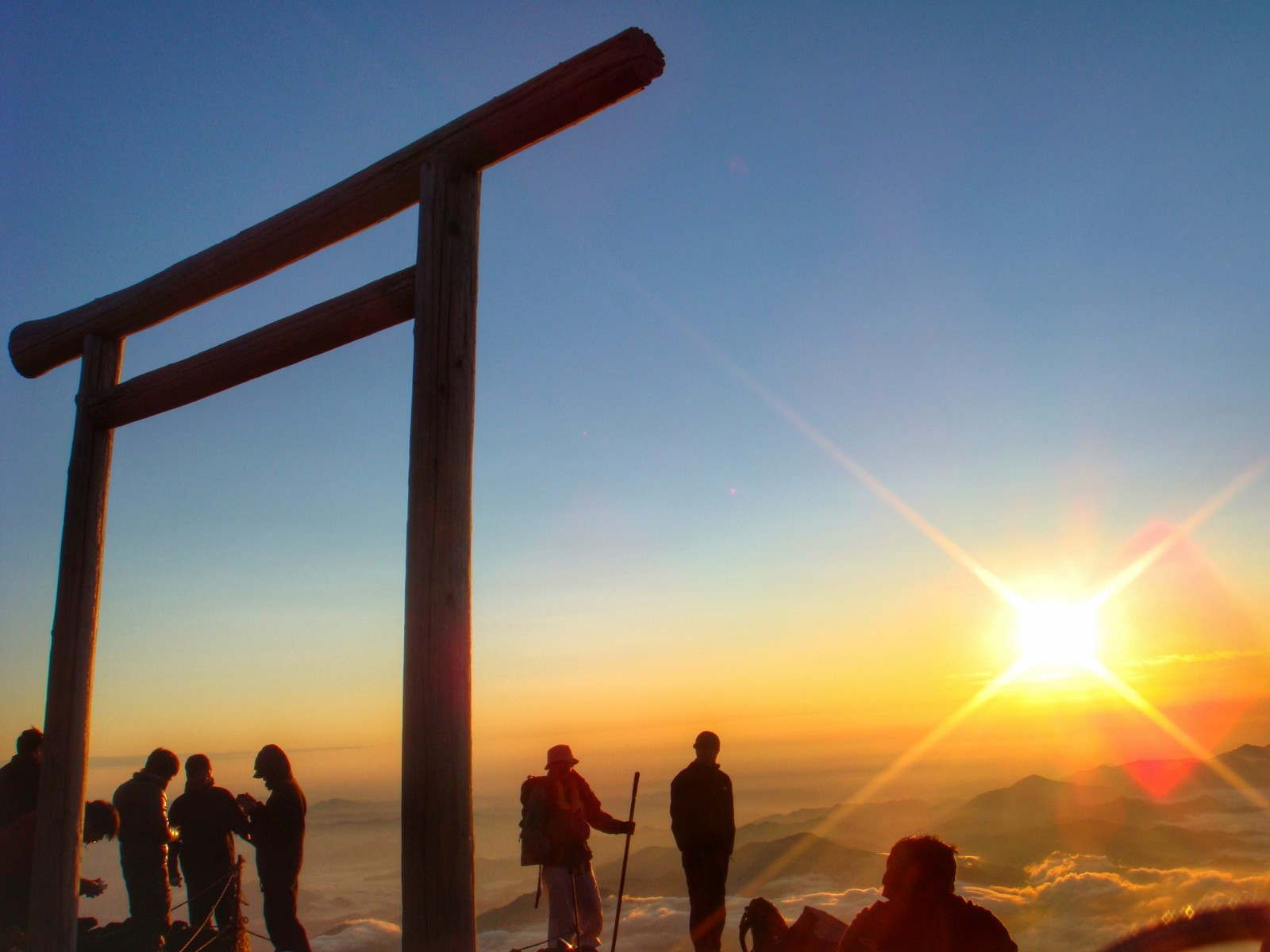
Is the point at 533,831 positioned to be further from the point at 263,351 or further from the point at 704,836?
the point at 263,351

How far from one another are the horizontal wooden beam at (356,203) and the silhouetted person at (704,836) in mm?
4961

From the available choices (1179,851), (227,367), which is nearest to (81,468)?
(227,367)

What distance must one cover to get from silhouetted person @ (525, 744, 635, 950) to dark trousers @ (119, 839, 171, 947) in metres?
2.81

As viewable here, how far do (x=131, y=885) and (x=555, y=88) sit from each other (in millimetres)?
6491

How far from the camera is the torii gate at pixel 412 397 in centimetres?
368

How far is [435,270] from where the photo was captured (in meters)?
4.16

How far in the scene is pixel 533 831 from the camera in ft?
21.7

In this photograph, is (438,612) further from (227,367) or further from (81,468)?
(81,468)

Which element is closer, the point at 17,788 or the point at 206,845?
the point at 17,788

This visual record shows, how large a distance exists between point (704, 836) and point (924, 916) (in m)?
3.78

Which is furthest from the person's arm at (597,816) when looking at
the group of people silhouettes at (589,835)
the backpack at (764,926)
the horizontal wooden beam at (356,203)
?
the horizontal wooden beam at (356,203)

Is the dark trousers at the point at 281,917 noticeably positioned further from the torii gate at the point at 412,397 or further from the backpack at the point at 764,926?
the backpack at the point at 764,926

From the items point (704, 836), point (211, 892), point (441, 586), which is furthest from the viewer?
point (704, 836)

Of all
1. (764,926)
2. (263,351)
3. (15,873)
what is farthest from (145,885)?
(764,926)
